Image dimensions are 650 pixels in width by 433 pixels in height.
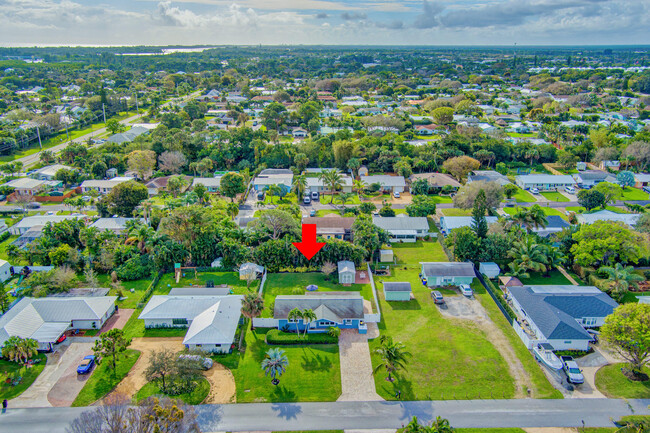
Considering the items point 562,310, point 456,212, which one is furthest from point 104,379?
point 456,212

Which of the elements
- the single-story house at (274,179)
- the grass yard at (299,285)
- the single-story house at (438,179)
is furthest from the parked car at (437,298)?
the single-story house at (274,179)

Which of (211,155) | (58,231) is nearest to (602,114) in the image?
(211,155)

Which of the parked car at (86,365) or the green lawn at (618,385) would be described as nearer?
the green lawn at (618,385)

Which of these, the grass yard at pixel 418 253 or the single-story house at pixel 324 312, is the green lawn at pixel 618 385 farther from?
the grass yard at pixel 418 253

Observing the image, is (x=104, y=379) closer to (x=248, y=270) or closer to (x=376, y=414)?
(x=248, y=270)

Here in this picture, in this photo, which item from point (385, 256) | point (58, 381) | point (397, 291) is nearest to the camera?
point (58, 381)

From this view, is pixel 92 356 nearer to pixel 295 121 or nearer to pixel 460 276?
pixel 460 276

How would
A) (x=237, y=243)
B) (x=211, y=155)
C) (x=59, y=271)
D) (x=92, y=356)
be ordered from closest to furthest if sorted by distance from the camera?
(x=92, y=356)
(x=59, y=271)
(x=237, y=243)
(x=211, y=155)
